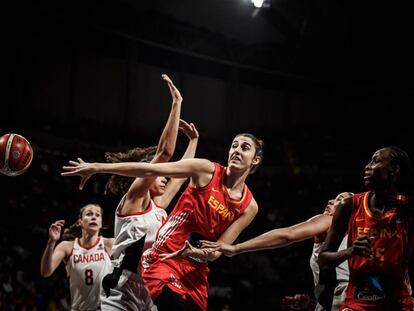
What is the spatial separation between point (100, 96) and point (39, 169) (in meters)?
4.83

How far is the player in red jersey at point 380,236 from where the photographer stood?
3389 mm

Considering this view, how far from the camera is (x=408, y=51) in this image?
18.5 m

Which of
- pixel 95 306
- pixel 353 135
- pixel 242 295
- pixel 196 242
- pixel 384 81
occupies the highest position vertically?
pixel 384 81

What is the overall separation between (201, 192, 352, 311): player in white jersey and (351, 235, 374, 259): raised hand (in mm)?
986

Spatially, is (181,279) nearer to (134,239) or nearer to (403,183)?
(134,239)

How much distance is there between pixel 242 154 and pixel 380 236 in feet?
4.47

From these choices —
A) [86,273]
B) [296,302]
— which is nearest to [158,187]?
[296,302]

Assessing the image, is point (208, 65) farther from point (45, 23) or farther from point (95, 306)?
point (95, 306)

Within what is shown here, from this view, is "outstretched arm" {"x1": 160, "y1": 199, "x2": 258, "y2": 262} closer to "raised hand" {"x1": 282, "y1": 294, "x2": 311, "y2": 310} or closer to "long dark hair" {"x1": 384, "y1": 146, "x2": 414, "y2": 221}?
"raised hand" {"x1": 282, "y1": 294, "x2": 311, "y2": 310}

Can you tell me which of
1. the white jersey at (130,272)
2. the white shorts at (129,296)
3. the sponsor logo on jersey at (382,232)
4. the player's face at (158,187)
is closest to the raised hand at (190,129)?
the player's face at (158,187)

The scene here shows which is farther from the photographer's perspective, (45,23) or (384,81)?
(384,81)

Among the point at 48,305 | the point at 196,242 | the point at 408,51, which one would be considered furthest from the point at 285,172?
the point at 196,242

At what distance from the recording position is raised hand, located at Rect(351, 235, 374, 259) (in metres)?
3.12

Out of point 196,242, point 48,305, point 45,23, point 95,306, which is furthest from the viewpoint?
point 45,23
